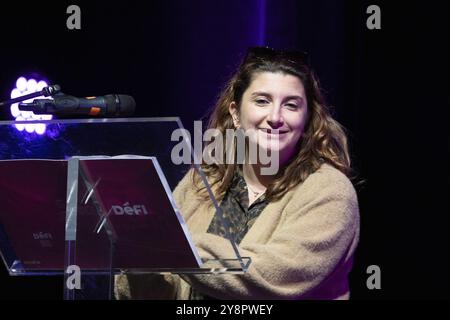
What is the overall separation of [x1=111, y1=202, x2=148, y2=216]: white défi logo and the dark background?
1.23m

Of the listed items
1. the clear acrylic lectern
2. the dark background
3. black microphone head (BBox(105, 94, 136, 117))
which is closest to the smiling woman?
the clear acrylic lectern

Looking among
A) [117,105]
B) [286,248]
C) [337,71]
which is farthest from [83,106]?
[337,71]

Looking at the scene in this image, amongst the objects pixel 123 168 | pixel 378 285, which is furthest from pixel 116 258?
pixel 378 285

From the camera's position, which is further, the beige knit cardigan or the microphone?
the beige knit cardigan

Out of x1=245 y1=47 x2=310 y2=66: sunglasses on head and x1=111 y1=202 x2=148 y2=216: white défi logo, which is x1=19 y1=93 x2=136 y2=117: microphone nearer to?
x1=111 y1=202 x2=148 y2=216: white défi logo

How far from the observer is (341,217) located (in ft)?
7.78

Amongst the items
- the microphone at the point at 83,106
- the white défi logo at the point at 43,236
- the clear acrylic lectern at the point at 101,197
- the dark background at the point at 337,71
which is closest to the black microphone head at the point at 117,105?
the microphone at the point at 83,106

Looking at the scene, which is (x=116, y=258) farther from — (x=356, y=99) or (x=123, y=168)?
(x=356, y=99)

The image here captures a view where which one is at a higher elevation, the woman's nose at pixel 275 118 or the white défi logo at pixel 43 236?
the woman's nose at pixel 275 118

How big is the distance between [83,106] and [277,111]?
27.0 inches

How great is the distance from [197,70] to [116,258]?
78.2 inches

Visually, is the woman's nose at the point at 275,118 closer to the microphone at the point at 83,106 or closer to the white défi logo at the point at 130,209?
the microphone at the point at 83,106

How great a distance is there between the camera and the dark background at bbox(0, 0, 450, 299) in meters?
3.39

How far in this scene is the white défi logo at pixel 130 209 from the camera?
1949 millimetres
